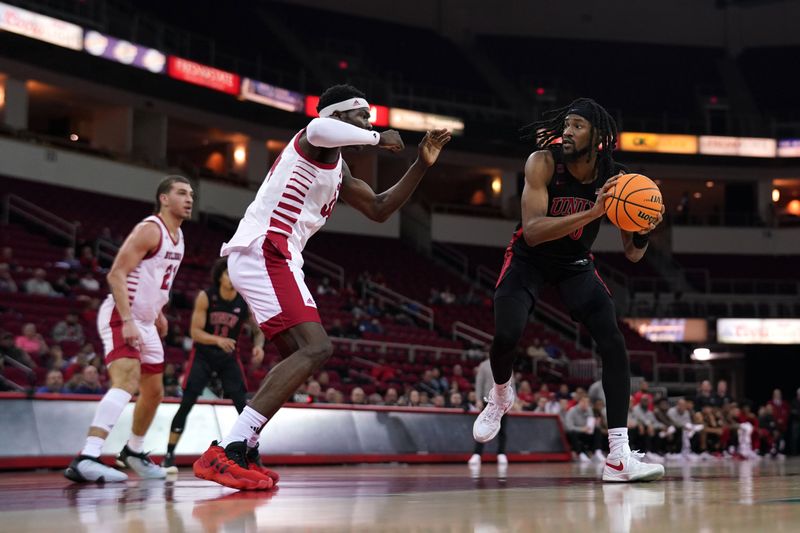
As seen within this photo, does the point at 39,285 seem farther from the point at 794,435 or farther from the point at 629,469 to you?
the point at 794,435

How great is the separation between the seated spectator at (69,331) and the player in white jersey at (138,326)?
9.04 metres

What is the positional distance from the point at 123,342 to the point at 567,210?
125 inches

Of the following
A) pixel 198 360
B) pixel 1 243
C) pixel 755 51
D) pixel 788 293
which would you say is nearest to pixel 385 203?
pixel 198 360

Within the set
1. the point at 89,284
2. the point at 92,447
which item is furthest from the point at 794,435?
the point at 92,447

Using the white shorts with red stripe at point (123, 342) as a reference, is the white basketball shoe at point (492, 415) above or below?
below

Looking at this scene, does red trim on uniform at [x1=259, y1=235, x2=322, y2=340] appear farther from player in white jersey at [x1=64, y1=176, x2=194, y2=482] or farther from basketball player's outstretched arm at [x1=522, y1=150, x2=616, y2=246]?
player in white jersey at [x1=64, y1=176, x2=194, y2=482]

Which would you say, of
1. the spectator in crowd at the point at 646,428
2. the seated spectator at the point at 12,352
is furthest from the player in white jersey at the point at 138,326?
the spectator in crowd at the point at 646,428

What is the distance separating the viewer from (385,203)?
18.7 ft

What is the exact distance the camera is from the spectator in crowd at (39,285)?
702 inches

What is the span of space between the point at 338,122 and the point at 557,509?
2.31 meters

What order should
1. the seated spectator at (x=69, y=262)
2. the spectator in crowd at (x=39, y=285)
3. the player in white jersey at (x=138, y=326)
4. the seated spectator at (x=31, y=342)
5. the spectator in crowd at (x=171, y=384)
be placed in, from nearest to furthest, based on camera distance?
1. the player in white jersey at (x=138, y=326)
2. the spectator in crowd at (x=171, y=384)
3. the seated spectator at (x=31, y=342)
4. the spectator in crowd at (x=39, y=285)
5. the seated spectator at (x=69, y=262)

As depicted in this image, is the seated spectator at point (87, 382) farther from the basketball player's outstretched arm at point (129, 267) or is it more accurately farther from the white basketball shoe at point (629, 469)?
the white basketball shoe at point (629, 469)

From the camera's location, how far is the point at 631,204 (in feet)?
17.0

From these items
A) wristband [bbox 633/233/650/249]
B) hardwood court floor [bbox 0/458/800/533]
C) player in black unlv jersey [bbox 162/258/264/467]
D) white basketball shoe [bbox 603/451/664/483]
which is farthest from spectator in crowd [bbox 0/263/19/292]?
white basketball shoe [bbox 603/451/664/483]
